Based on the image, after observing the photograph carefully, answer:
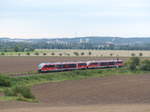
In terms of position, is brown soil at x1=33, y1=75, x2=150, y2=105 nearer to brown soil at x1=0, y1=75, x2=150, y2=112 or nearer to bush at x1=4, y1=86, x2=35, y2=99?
brown soil at x1=0, y1=75, x2=150, y2=112

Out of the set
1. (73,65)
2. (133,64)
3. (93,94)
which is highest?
(73,65)

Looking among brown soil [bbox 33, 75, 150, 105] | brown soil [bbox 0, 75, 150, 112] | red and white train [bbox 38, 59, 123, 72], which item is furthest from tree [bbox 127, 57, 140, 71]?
brown soil [bbox 33, 75, 150, 105]

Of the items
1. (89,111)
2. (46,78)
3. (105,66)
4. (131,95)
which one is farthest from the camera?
(105,66)

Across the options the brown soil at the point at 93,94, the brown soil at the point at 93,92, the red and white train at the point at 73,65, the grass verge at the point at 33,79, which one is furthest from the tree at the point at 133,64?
the brown soil at the point at 93,92

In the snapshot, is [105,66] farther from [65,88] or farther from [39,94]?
[39,94]

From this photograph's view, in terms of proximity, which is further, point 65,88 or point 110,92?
point 65,88

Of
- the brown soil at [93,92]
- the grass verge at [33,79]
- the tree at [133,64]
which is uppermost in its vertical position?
the tree at [133,64]

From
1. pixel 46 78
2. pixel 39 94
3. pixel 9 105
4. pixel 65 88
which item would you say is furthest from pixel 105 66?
pixel 9 105

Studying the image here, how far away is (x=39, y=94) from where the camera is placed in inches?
1928

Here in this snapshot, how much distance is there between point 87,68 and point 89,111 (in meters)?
54.4

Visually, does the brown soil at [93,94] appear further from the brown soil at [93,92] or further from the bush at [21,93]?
the bush at [21,93]

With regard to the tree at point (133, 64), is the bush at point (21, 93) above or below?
below

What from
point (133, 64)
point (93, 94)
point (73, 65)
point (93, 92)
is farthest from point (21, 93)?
point (133, 64)

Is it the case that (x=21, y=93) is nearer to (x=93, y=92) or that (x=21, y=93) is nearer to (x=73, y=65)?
(x=93, y=92)
